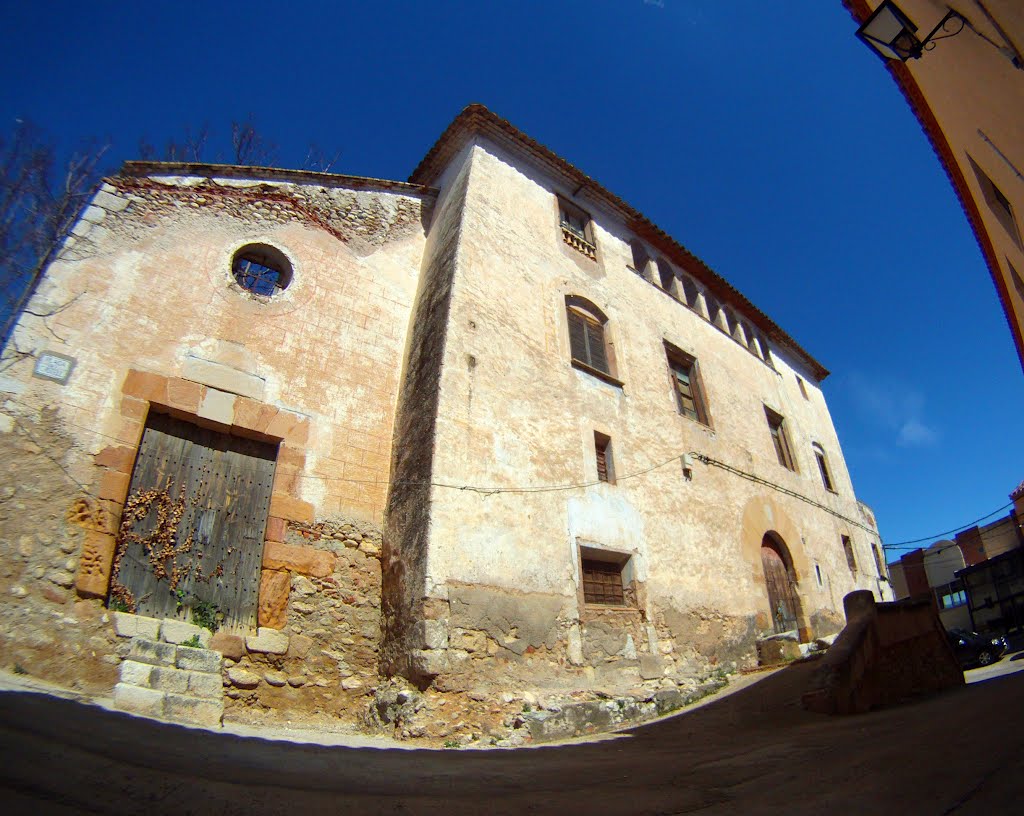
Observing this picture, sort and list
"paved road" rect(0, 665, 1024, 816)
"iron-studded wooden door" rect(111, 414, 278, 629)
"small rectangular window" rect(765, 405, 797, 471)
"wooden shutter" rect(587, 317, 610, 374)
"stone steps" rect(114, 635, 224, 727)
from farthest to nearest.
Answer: "small rectangular window" rect(765, 405, 797, 471) → "wooden shutter" rect(587, 317, 610, 374) → "iron-studded wooden door" rect(111, 414, 278, 629) → "stone steps" rect(114, 635, 224, 727) → "paved road" rect(0, 665, 1024, 816)

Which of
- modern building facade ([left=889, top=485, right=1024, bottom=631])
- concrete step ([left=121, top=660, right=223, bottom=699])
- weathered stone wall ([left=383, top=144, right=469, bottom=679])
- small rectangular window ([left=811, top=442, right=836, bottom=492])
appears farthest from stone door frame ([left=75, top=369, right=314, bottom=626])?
small rectangular window ([left=811, top=442, right=836, bottom=492])

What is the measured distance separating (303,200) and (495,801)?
28.6ft

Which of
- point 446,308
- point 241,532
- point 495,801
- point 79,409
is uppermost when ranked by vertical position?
point 446,308

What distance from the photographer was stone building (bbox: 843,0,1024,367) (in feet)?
15.2

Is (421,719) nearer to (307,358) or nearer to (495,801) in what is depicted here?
(495,801)

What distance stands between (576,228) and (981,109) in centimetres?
703

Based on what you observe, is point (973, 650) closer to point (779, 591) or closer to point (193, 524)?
point (779, 591)

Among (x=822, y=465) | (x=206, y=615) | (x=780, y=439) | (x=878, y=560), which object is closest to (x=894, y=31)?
(x=206, y=615)

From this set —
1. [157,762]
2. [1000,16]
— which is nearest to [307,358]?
[157,762]

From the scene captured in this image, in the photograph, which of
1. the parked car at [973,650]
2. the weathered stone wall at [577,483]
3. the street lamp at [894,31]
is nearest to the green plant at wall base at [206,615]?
the weathered stone wall at [577,483]

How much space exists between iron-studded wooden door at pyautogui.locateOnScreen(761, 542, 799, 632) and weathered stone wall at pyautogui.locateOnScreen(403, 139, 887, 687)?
15.7 inches

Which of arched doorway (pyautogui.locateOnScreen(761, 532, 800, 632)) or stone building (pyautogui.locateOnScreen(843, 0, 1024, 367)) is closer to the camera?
stone building (pyautogui.locateOnScreen(843, 0, 1024, 367))

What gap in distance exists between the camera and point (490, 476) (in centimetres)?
701

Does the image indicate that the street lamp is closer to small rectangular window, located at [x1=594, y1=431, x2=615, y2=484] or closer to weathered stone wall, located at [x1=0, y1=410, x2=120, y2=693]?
small rectangular window, located at [x1=594, y1=431, x2=615, y2=484]
